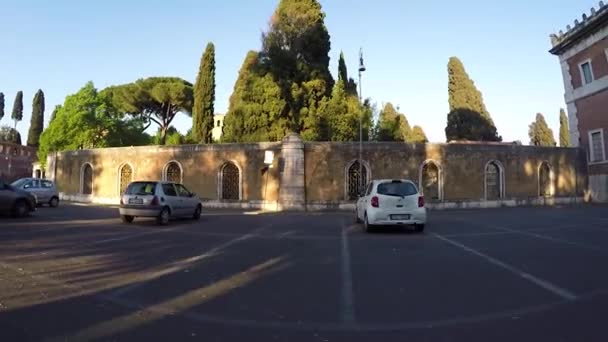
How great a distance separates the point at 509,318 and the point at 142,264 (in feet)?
19.4

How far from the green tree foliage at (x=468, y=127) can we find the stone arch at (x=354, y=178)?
94.4 feet

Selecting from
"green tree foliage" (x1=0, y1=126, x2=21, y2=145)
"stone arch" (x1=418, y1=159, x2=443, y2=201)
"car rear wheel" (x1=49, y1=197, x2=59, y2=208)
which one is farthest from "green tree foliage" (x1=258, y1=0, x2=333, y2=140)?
"green tree foliage" (x1=0, y1=126, x2=21, y2=145)

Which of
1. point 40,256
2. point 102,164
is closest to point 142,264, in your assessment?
point 40,256

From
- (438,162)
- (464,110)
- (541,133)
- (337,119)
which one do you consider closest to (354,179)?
(438,162)

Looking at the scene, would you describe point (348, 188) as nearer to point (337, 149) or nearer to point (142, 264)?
point (337, 149)

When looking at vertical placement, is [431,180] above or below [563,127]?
below

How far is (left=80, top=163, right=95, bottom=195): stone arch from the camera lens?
31.0 meters

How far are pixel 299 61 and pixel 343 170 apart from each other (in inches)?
572

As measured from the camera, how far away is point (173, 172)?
91.8 feet

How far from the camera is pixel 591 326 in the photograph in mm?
4652

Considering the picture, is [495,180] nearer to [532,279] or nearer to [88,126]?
[532,279]

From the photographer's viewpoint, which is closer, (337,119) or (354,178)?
(354,178)

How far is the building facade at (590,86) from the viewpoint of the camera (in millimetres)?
30219

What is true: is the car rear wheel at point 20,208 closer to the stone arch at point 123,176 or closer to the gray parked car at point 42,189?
the gray parked car at point 42,189
